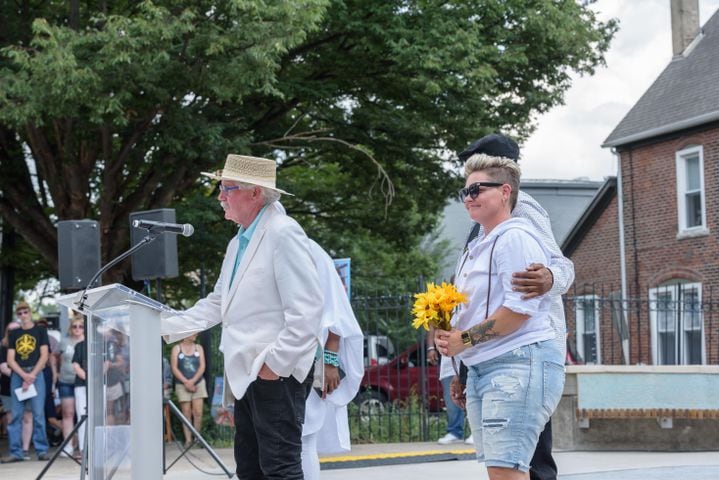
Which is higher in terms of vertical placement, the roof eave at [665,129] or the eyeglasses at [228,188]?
the roof eave at [665,129]

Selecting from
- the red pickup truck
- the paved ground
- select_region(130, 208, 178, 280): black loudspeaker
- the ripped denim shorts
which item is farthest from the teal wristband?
the red pickup truck

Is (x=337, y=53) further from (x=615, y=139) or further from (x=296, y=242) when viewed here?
(x=296, y=242)

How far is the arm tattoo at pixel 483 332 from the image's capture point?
4.35m

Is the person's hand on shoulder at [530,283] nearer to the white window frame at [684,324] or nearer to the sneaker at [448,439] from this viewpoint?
the sneaker at [448,439]

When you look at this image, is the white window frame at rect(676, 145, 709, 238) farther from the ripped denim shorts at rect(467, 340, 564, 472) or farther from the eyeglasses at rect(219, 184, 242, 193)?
the ripped denim shorts at rect(467, 340, 564, 472)

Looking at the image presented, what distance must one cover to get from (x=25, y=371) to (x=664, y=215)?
1698 cm

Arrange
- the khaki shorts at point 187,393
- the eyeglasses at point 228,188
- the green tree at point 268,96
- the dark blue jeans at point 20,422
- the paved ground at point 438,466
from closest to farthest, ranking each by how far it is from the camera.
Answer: the eyeglasses at point 228,188, the paved ground at point 438,466, the dark blue jeans at point 20,422, the green tree at point 268,96, the khaki shorts at point 187,393

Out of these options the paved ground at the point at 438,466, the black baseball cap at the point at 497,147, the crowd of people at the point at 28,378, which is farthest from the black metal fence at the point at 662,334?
the black baseball cap at the point at 497,147

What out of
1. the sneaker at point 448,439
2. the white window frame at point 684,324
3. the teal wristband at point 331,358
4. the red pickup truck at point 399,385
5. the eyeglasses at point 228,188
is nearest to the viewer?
the eyeglasses at point 228,188

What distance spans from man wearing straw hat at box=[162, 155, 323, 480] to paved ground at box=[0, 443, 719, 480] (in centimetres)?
549

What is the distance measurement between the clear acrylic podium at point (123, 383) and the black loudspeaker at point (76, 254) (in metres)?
3.99

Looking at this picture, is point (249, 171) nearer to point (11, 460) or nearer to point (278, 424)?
point (278, 424)

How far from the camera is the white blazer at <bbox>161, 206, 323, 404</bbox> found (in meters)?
4.86

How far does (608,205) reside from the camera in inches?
1119
